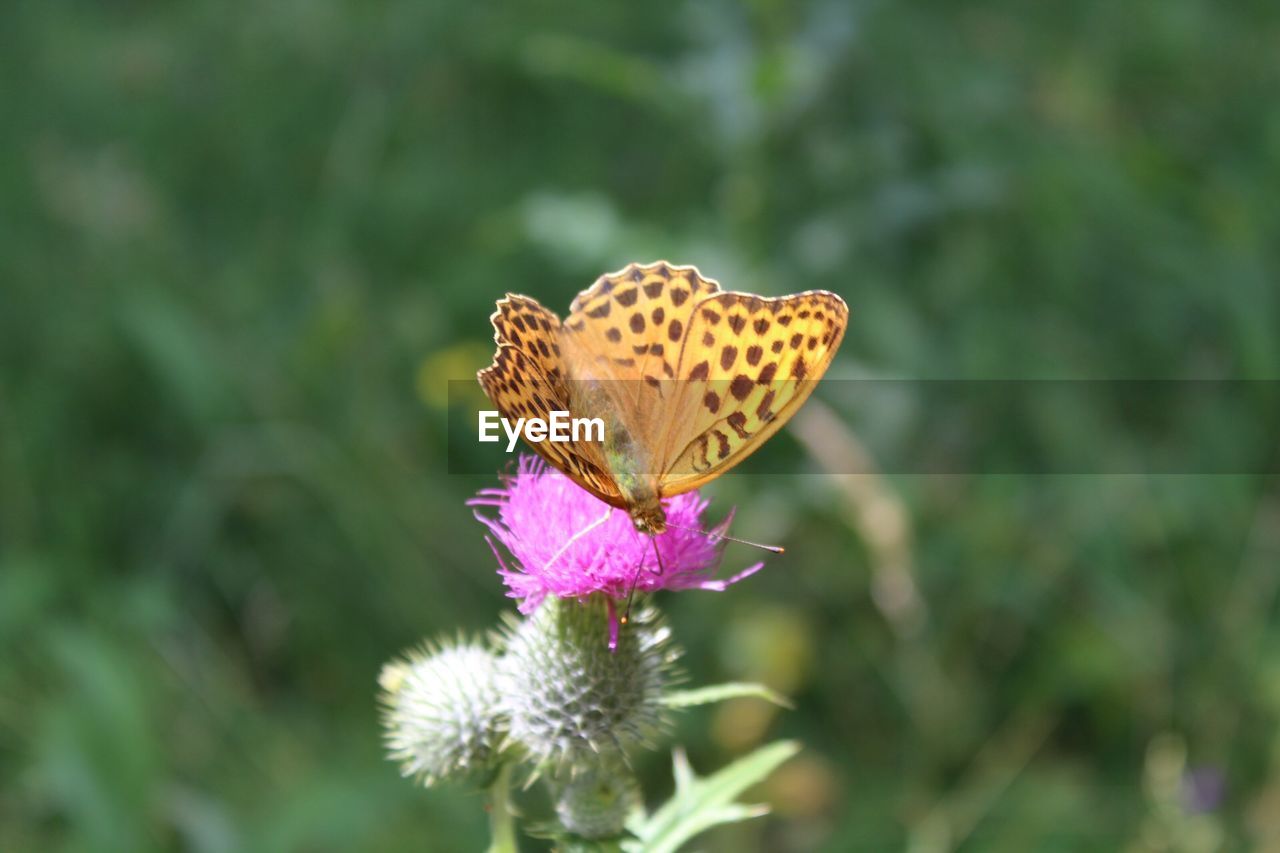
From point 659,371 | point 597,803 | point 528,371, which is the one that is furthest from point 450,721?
point 659,371

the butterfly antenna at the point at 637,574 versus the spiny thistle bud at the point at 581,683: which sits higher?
the butterfly antenna at the point at 637,574

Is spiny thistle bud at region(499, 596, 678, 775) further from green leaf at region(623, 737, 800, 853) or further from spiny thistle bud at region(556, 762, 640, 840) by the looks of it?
green leaf at region(623, 737, 800, 853)

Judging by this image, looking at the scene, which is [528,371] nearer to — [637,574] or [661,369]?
[661,369]

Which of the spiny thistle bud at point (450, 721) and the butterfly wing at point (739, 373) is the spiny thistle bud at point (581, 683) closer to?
the spiny thistle bud at point (450, 721)

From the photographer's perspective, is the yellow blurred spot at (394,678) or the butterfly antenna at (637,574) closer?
the butterfly antenna at (637,574)

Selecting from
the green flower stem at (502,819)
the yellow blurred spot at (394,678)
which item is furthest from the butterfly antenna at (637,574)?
the yellow blurred spot at (394,678)

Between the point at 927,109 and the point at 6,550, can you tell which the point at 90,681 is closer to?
the point at 6,550
